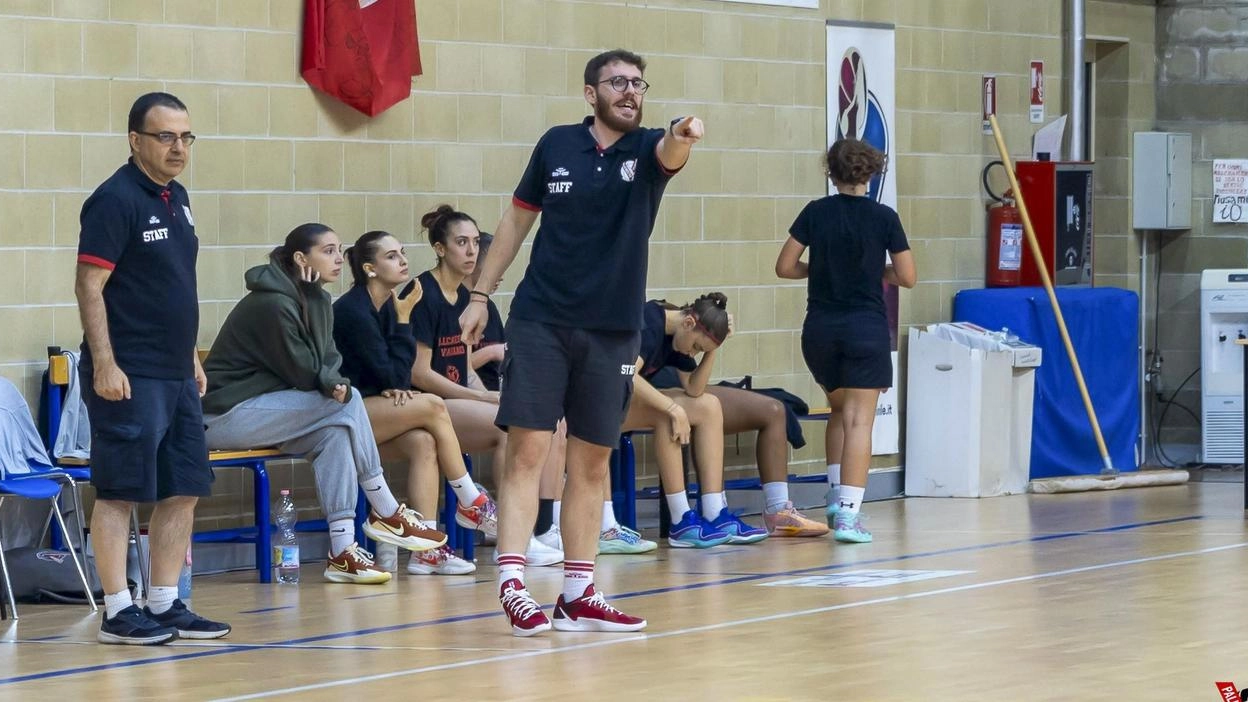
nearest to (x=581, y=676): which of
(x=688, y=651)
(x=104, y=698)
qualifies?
(x=688, y=651)

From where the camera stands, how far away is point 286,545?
320 inches

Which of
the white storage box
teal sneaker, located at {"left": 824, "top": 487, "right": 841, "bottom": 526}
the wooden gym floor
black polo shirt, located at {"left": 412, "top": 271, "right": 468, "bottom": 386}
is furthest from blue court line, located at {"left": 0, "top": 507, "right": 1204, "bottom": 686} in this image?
black polo shirt, located at {"left": 412, "top": 271, "right": 468, "bottom": 386}

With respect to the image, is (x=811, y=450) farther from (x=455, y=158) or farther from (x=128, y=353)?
(x=128, y=353)

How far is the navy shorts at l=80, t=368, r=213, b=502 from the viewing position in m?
6.29

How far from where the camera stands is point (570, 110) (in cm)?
997

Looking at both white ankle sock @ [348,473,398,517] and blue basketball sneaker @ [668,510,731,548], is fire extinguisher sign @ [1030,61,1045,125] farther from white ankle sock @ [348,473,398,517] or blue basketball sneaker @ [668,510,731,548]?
white ankle sock @ [348,473,398,517]

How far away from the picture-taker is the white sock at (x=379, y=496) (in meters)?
8.10

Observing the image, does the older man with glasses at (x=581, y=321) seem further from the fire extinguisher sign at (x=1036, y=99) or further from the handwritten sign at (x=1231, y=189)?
the handwritten sign at (x=1231, y=189)

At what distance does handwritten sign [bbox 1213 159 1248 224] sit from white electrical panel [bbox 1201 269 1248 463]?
0.63 meters

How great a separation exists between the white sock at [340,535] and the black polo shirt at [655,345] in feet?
5.04

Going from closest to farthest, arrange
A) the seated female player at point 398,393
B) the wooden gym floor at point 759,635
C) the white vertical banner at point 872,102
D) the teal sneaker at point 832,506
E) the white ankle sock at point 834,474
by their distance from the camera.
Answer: the wooden gym floor at point 759,635
the seated female player at point 398,393
the teal sneaker at point 832,506
the white ankle sock at point 834,474
the white vertical banner at point 872,102

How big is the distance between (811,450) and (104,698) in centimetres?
635

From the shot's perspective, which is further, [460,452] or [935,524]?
[935,524]

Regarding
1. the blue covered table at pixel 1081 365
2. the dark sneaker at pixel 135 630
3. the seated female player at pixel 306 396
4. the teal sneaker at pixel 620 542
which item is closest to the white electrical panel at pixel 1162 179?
the blue covered table at pixel 1081 365
